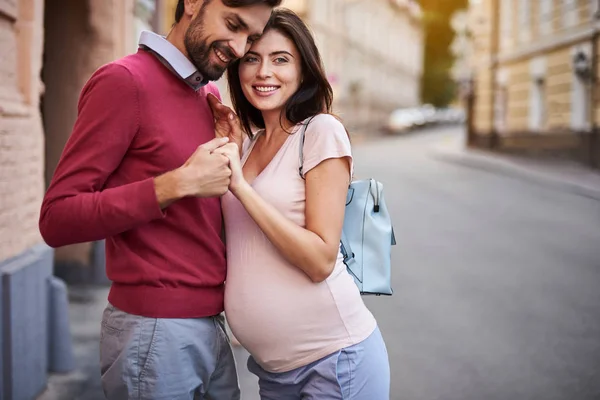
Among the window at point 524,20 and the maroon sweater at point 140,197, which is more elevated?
the window at point 524,20

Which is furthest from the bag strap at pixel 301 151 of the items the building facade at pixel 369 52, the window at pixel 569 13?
Result: the building facade at pixel 369 52

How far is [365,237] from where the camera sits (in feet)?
8.03

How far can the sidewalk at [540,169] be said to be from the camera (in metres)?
15.4

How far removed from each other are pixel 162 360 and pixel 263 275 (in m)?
0.38

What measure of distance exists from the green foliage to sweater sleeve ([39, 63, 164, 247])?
5513 cm

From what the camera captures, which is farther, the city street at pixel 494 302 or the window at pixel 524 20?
the window at pixel 524 20

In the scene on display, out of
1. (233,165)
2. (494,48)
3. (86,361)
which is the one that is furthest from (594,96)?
(233,165)

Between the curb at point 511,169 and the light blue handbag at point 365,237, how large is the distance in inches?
491

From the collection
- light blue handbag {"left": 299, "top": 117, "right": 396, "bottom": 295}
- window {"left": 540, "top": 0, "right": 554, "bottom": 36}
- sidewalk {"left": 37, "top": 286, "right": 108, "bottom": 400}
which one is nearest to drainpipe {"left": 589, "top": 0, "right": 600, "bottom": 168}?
window {"left": 540, "top": 0, "right": 554, "bottom": 36}

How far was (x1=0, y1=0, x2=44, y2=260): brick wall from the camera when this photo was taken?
4.20m

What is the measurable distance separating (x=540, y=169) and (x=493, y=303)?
42.7 feet

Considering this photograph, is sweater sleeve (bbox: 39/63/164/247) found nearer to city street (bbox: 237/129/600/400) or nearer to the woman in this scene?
the woman

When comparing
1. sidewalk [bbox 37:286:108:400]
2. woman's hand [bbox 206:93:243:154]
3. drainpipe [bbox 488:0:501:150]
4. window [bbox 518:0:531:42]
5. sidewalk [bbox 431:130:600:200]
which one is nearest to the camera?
woman's hand [bbox 206:93:243:154]

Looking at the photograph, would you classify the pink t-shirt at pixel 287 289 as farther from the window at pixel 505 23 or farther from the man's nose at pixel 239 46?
the window at pixel 505 23
